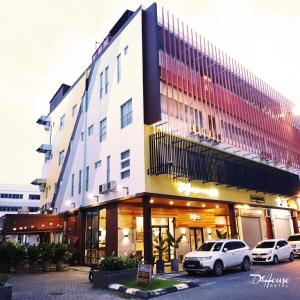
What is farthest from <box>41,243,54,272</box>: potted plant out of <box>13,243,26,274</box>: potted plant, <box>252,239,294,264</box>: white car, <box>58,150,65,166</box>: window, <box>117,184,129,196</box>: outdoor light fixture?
<box>252,239,294,264</box>: white car

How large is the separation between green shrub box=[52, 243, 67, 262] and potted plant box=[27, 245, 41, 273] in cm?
121

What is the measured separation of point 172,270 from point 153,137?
8.74 meters

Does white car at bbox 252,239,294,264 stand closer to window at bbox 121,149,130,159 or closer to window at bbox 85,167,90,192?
window at bbox 121,149,130,159

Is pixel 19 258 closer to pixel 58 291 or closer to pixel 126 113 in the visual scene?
pixel 58 291

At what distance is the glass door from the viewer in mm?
28891

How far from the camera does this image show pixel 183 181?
72.9 ft

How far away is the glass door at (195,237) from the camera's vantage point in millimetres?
28891

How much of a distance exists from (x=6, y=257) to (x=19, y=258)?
0.92 m

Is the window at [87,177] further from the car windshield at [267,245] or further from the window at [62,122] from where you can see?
the car windshield at [267,245]

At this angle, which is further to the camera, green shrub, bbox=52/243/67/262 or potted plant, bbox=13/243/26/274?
green shrub, bbox=52/243/67/262

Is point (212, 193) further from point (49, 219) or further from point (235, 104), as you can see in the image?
point (49, 219)

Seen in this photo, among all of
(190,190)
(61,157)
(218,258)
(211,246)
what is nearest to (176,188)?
(190,190)

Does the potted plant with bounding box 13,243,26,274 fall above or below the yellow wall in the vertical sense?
below

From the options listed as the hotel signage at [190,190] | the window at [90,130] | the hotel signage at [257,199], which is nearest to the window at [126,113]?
the window at [90,130]
